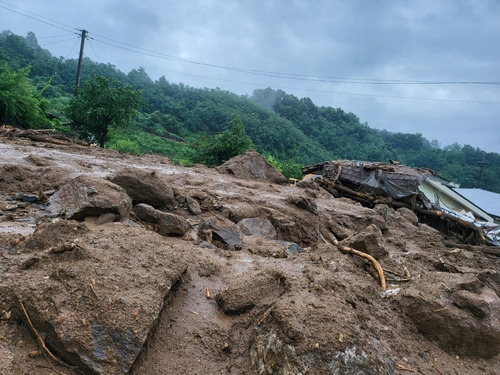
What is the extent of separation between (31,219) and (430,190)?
21694mm

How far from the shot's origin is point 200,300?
8.97 ft

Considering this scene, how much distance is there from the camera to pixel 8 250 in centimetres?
242

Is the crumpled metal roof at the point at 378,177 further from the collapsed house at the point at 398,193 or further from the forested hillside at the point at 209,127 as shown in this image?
the forested hillside at the point at 209,127

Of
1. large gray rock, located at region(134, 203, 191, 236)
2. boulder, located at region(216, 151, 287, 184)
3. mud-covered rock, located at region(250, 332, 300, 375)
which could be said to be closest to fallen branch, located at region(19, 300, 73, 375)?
mud-covered rock, located at region(250, 332, 300, 375)

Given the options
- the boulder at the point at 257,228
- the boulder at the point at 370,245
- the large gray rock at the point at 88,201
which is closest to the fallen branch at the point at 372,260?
the boulder at the point at 370,245

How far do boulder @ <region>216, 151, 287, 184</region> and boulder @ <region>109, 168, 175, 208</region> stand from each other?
20.0 ft

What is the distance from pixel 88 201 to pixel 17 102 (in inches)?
497

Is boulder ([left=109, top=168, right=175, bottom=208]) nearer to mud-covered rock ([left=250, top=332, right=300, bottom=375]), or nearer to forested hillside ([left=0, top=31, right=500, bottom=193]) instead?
mud-covered rock ([left=250, top=332, right=300, bottom=375])

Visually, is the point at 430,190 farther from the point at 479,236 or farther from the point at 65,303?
the point at 65,303

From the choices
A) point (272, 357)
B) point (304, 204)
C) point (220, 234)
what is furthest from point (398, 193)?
point (272, 357)

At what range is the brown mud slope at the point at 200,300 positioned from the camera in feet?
6.29

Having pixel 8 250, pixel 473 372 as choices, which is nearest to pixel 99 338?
pixel 8 250

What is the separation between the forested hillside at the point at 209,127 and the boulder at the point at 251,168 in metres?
4.58

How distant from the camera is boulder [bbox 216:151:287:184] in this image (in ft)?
36.8
